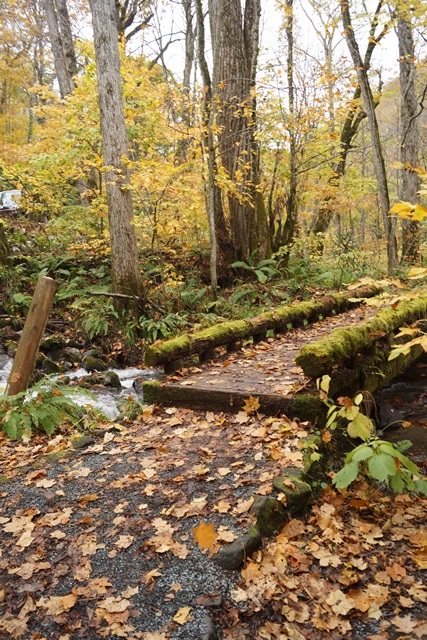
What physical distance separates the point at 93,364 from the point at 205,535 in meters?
6.02

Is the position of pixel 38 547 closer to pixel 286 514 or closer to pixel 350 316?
pixel 286 514

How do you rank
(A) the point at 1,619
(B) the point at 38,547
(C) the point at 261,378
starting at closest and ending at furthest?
(A) the point at 1,619
(B) the point at 38,547
(C) the point at 261,378

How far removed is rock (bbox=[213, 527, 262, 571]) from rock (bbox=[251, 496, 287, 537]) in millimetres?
96

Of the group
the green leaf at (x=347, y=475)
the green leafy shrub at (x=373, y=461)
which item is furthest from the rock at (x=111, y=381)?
the green leaf at (x=347, y=475)

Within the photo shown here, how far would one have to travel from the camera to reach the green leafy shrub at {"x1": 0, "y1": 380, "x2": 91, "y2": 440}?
5414mm

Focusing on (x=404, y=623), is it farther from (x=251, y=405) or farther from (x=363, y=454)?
(x=251, y=405)

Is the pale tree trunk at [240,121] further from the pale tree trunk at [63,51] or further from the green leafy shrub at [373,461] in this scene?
the green leafy shrub at [373,461]

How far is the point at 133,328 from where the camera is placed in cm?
975

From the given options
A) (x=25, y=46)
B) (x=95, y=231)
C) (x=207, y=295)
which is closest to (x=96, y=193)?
(x=95, y=231)

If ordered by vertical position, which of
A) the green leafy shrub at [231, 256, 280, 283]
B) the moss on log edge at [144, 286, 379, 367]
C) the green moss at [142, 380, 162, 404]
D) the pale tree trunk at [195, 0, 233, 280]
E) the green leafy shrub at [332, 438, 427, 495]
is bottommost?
the green moss at [142, 380, 162, 404]

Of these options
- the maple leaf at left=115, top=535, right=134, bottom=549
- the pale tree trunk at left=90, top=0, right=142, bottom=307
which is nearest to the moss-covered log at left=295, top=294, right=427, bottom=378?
the maple leaf at left=115, top=535, right=134, bottom=549

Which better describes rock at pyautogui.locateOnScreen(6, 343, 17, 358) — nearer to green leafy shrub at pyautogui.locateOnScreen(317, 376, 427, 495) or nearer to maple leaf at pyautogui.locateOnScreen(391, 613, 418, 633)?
green leafy shrub at pyautogui.locateOnScreen(317, 376, 427, 495)

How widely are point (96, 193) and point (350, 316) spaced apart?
24.1 feet

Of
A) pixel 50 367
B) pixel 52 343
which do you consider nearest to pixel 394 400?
pixel 50 367
